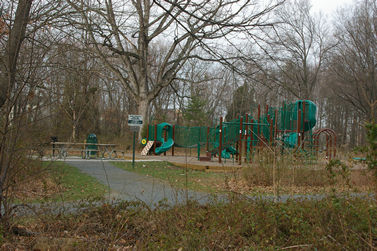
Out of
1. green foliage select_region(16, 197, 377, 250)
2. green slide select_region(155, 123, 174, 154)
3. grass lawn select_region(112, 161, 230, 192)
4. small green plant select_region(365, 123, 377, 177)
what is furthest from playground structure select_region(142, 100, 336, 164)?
small green plant select_region(365, 123, 377, 177)

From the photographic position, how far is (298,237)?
A: 4145mm

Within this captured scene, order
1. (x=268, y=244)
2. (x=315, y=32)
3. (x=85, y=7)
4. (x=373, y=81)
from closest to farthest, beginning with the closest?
(x=268, y=244), (x=85, y=7), (x=373, y=81), (x=315, y=32)

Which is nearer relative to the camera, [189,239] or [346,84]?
[189,239]

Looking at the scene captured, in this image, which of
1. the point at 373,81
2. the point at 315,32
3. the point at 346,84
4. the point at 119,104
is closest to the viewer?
the point at 373,81

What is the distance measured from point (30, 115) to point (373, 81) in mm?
30511

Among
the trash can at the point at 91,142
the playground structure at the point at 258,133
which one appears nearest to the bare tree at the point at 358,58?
the playground structure at the point at 258,133

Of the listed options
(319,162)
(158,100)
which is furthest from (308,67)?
(319,162)

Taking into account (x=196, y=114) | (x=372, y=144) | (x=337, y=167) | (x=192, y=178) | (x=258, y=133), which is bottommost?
(x=192, y=178)

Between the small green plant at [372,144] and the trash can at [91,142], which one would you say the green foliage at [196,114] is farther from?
the small green plant at [372,144]

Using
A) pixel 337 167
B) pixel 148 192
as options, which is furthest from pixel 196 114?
pixel 337 167

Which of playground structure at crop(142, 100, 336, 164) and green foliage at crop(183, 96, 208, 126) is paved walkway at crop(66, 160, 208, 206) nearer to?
playground structure at crop(142, 100, 336, 164)

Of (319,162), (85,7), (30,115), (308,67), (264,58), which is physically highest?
(308,67)

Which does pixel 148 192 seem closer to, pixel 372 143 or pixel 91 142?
pixel 372 143

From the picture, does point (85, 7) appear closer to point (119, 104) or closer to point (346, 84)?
point (346, 84)
